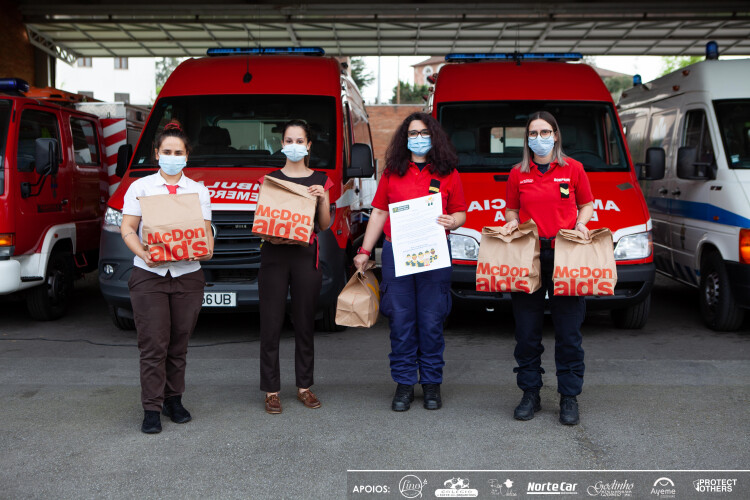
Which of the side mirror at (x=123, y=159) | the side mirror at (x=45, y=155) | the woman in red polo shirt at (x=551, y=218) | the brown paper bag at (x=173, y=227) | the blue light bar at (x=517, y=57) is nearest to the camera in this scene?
the brown paper bag at (x=173, y=227)

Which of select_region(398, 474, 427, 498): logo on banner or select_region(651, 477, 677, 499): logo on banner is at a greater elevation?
select_region(651, 477, 677, 499): logo on banner

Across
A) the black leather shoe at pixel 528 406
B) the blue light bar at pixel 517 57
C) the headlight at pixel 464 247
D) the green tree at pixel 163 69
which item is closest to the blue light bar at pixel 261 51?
the blue light bar at pixel 517 57

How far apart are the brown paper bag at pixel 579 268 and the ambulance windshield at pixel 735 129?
12.0 feet

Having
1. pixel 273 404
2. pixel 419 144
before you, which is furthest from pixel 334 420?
pixel 419 144

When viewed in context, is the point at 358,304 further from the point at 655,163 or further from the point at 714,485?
the point at 655,163

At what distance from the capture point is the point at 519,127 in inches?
316

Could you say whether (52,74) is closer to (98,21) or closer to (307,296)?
(98,21)

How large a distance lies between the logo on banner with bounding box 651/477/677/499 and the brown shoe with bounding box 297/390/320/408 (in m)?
2.18

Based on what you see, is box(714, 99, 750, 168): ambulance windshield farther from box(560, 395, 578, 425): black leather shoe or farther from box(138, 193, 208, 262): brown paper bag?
box(138, 193, 208, 262): brown paper bag

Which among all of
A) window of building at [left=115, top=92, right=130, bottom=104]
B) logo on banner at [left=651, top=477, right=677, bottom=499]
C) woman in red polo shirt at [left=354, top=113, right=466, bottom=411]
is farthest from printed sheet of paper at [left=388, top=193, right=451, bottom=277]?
window of building at [left=115, top=92, right=130, bottom=104]

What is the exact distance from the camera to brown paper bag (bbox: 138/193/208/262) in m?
4.52

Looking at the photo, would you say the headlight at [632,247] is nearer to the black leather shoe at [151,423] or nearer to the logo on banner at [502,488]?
the logo on banner at [502,488]

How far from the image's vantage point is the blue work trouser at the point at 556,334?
15.8 ft

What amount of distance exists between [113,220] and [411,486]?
164 inches
